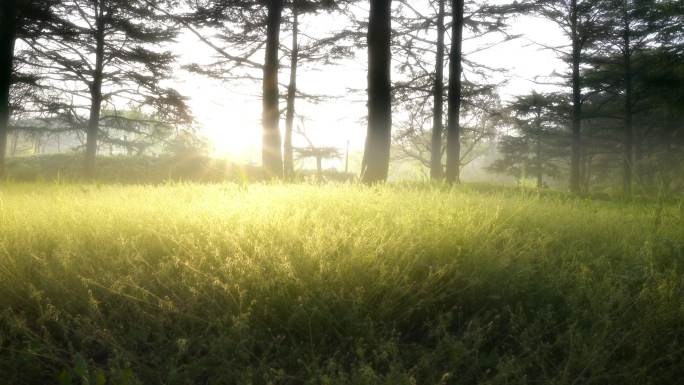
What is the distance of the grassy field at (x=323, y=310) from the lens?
7.39 ft

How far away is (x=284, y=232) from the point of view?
3.32 metres

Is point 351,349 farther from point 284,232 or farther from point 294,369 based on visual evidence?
point 284,232

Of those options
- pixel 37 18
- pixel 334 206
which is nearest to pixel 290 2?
pixel 37 18

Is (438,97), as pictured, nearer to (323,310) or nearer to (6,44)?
(6,44)

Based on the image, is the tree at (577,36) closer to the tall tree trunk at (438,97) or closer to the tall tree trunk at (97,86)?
the tall tree trunk at (438,97)

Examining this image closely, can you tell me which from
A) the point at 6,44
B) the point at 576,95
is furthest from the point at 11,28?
the point at 576,95

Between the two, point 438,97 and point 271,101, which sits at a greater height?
point 438,97

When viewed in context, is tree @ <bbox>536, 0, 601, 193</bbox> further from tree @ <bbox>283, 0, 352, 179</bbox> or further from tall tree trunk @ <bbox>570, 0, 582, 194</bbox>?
tree @ <bbox>283, 0, 352, 179</bbox>

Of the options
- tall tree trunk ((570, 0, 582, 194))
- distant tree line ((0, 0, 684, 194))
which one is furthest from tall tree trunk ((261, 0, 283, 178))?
tall tree trunk ((570, 0, 582, 194))

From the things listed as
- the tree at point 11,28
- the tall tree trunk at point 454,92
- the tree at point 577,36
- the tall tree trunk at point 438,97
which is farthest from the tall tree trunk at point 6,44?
the tree at point 577,36

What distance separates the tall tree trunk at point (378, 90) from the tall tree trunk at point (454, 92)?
485cm

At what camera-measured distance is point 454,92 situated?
13438 mm

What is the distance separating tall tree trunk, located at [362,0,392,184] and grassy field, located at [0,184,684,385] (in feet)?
17.7

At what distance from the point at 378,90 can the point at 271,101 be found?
417 centimetres
